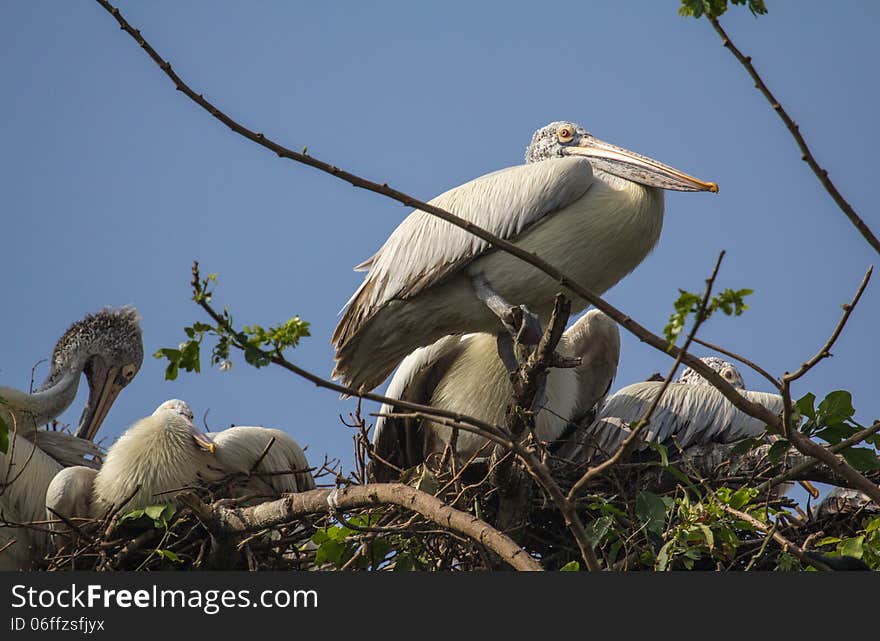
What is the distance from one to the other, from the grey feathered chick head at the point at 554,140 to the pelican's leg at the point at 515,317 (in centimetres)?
133

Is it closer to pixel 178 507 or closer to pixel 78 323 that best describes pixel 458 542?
pixel 178 507

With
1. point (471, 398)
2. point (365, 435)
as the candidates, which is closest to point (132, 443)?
point (365, 435)

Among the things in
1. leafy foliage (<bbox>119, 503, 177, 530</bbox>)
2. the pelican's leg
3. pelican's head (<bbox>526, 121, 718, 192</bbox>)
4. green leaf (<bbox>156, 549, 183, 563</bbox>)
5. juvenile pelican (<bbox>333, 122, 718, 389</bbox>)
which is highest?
pelican's head (<bbox>526, 121, 718, 192</bbox>)

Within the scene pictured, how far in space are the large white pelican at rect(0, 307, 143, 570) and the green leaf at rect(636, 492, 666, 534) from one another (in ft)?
9.06

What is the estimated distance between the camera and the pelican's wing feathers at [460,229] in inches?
235

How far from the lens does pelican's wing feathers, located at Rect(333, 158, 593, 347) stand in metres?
5.97

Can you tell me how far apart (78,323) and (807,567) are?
16.7 feet

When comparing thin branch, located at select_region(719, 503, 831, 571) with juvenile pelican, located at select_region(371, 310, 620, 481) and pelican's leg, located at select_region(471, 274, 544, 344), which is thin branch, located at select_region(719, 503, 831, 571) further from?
juvenile pelican, located at select_region(371, 310, 620, 481)

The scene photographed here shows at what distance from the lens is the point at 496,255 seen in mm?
5945

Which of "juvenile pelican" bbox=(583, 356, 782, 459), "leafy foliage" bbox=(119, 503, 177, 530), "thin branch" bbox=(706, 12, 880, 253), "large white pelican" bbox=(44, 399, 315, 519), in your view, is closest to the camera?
"thin branch" bbox=(706, 12, 880, 253)

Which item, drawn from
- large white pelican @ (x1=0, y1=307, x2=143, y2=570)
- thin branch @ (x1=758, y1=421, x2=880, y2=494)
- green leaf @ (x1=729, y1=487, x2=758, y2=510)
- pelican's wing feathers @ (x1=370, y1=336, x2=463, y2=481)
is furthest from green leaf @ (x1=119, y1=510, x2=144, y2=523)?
thin branch @ (x1=758, y1=421, x2=880, y2=494)

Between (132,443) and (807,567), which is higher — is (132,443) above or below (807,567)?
above

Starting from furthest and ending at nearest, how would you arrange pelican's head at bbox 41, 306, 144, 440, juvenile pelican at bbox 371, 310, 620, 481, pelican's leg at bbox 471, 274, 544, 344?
pelican's head at bbox 41, 306, 144, 440, juvenile pelican at bbox 371, 310, 620, 481, pelican's leg at bbox 471, 274, 544, 344

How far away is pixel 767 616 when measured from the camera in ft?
12.0
